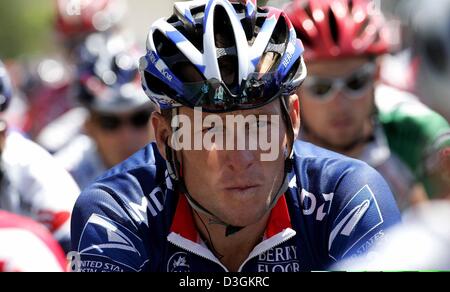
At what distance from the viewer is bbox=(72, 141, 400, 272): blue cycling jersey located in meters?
4.03

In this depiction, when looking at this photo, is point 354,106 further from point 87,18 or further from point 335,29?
point 87,18

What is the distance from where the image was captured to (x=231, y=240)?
13.9 ft

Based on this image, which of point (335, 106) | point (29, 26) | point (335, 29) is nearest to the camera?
point (335, 106)

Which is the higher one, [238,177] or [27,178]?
[238,177]

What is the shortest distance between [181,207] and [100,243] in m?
0.38

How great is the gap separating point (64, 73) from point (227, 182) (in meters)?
10.6

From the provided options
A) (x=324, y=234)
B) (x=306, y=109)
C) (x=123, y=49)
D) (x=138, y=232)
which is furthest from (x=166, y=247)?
(x=123, y=49)

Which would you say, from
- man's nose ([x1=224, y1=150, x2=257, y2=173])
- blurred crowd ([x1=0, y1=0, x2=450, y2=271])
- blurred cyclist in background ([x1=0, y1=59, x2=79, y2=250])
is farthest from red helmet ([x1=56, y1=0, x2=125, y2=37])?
man's nose ([x1=224, y1=150, x2=257, y2=173])

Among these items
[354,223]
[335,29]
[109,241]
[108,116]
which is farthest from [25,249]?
[108,116]

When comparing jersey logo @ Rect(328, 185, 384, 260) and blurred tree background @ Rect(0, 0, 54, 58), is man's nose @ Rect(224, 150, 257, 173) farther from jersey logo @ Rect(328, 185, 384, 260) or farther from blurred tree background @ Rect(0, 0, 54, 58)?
blurred tree background @ Rect(0, 0, 54, 58)

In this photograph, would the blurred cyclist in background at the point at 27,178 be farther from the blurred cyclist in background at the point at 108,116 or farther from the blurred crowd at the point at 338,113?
the blurred cyclist in background at the point at 108,116

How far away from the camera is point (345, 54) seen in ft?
24.5

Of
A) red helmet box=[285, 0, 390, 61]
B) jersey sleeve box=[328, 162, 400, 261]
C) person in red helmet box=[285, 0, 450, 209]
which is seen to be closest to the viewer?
jersey sleeve box=[328, 162, 400, 261]

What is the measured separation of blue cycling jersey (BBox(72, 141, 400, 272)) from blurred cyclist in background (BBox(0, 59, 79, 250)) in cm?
194
